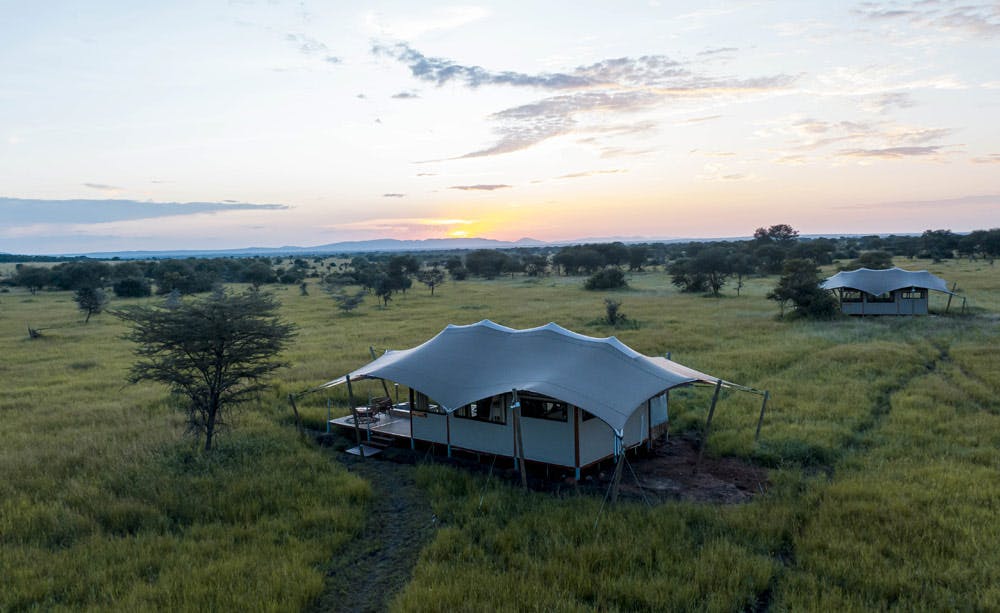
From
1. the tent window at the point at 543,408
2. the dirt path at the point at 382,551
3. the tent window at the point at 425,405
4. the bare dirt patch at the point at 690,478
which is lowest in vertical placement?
the dirt path at the point at 382,551

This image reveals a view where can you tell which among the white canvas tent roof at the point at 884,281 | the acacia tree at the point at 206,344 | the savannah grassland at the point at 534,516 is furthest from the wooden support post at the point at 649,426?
the white canvas tent roof at the point at 884,281

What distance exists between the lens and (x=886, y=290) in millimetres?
35500

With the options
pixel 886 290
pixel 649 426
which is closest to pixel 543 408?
pixel 649 426

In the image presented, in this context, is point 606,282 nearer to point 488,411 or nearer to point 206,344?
point 488,411

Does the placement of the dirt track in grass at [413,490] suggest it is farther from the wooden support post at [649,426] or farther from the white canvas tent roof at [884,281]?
the white canvas tent roof at [884,281]

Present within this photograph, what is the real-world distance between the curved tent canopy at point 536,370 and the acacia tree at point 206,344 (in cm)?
262

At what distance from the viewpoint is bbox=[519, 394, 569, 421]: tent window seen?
13.1m

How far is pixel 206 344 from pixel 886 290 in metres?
37.4

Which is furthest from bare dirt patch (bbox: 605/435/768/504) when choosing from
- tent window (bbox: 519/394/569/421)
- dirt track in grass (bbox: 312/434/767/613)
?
tent window (bbox: 519/394/569/421)

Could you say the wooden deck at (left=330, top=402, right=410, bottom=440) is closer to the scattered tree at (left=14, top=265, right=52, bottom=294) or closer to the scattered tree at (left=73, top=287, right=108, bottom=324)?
the scattered tree at (left=73, top=287, right=108, bottom=324)

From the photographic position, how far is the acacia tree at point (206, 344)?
574 inches

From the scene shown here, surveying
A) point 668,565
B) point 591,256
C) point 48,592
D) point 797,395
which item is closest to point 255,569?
point 48,592

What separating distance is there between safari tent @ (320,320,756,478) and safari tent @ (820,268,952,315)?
2735 cm

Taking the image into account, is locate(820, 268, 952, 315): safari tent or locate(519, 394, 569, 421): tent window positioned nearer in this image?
locate(519, 394, 569, 421): tent window
